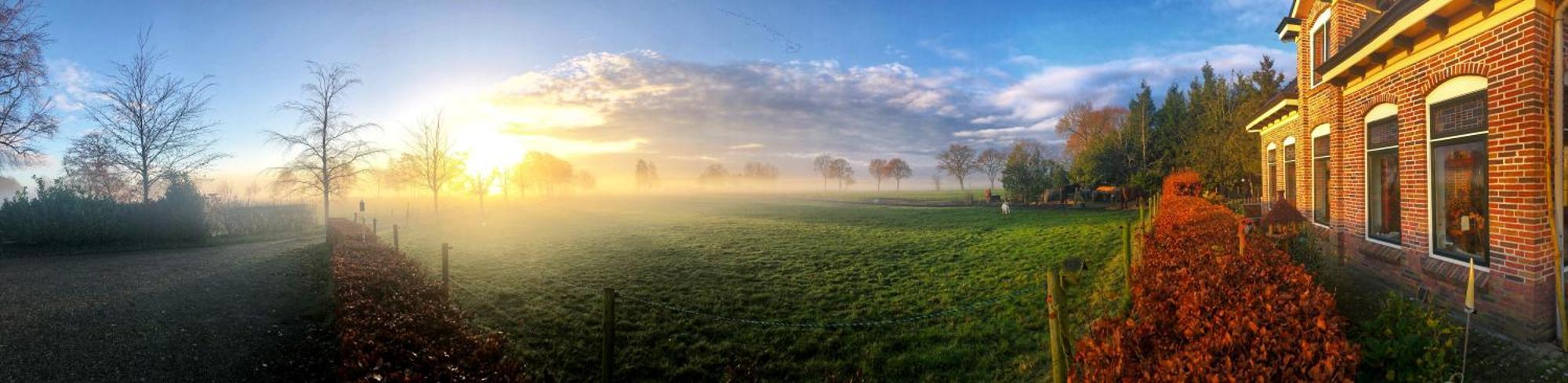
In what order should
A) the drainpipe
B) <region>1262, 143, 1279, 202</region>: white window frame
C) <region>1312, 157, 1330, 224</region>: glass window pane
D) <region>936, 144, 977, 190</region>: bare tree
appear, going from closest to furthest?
the drainpipe, <region>1312, 157, 1330, 224</region>: glass window pane, <region>1262, 143, 1279, 202</region>: white window frame, <region>936, 144, 977, 190</region>: bare tree

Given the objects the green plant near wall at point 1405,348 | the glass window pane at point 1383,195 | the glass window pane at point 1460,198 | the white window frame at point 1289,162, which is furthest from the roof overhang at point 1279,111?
the green plant near wall at point 1405,348

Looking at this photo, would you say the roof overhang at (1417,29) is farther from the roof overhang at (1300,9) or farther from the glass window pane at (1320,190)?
the roof overhang at (1300,9)

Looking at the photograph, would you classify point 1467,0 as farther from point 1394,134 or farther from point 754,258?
point 754,258

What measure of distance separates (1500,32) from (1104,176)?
1451 inches

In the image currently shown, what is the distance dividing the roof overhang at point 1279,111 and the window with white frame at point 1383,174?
439 cm

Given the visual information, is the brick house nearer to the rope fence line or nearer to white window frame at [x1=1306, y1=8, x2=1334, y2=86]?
white window frame at [x1=1306, y1=8, x2=1334, y2=86]

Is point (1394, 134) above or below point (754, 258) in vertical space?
above

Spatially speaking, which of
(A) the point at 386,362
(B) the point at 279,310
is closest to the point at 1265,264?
(A) the point at 386,362

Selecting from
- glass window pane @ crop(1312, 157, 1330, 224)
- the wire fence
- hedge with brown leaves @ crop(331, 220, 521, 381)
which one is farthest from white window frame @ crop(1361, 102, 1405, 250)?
hedge with brown leaves @ crop(331, 220, 521, 381)

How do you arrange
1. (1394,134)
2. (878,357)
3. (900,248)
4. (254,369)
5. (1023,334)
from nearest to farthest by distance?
(254,369) → (878,357) → (1023,334) → (1394,134) → (900,248)

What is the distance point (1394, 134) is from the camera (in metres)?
8.27

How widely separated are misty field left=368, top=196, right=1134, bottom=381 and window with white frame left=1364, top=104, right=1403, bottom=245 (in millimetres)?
4349

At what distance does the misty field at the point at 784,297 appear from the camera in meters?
6.75

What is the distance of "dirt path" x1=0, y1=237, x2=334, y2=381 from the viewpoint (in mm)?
6105
